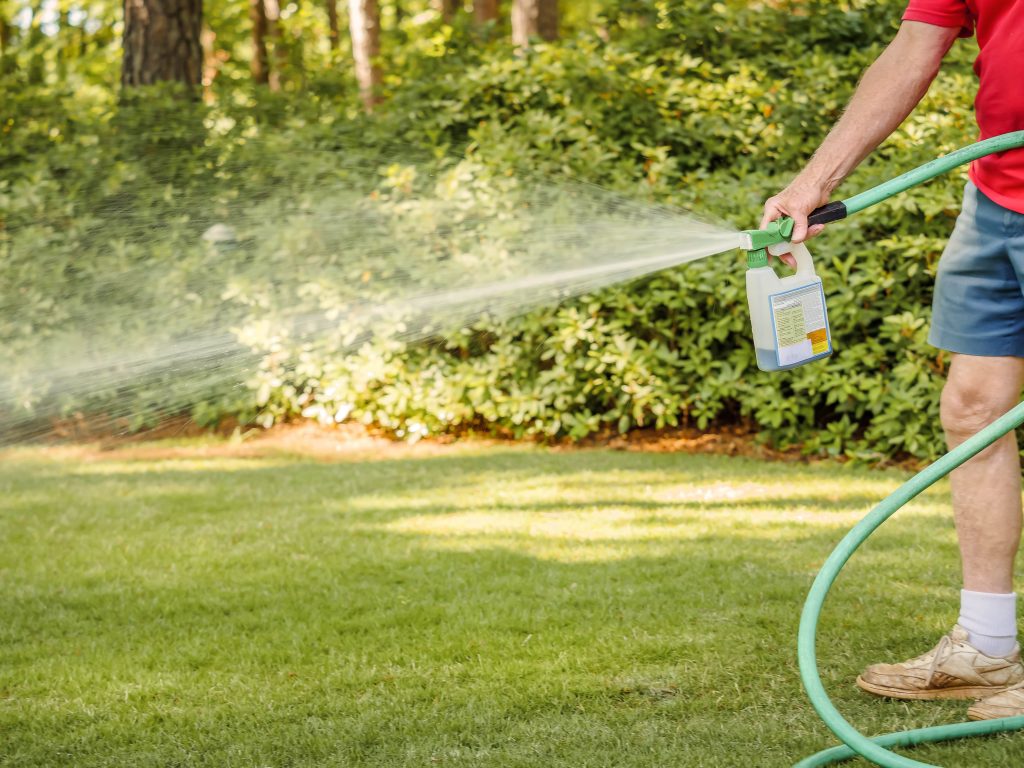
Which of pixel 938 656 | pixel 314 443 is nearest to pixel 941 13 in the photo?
pixel 938 656

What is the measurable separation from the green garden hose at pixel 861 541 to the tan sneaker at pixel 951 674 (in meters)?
0.18

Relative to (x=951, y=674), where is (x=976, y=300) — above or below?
above

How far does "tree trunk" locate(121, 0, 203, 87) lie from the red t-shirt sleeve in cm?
628

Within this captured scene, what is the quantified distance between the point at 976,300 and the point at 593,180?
404 centimetres

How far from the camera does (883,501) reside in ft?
7.06

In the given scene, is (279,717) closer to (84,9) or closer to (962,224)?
(962,224)

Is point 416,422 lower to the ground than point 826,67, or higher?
lower

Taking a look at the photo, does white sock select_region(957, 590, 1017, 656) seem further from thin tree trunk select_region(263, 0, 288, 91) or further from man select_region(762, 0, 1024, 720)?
thin tree trunk select_region(263, 0, 288, 91)

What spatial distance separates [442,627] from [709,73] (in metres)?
4.95

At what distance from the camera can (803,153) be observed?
6.62 m

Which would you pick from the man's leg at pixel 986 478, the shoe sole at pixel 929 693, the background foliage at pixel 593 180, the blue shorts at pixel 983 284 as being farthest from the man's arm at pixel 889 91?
the background foliage at pixel 593 180

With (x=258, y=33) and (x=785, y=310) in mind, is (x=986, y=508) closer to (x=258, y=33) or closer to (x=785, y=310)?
(x=785, y=310)

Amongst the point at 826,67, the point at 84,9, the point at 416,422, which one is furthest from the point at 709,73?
the point at 84,9

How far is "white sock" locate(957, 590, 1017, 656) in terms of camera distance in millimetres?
2553
